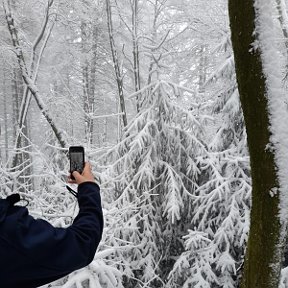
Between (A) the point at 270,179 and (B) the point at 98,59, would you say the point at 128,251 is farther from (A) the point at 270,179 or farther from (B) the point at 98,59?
(B) the point at 98,59

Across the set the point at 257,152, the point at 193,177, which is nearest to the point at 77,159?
the point at 257,152

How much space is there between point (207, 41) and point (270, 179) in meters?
12.3

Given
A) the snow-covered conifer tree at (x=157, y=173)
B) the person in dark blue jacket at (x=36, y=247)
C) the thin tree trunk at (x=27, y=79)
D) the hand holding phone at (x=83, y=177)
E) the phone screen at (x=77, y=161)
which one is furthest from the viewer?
the thin tree trunk at (x=27, y=79)

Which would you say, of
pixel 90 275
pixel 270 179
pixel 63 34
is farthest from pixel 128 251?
pixel 63 34

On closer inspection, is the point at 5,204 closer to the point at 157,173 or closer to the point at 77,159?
the point at 77,159

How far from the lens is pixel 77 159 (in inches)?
84.7

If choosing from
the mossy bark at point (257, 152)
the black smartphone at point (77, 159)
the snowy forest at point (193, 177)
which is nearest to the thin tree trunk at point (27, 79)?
the snowy forest at point (193, 177)

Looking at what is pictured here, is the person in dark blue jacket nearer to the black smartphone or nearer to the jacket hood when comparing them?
the jacket hood

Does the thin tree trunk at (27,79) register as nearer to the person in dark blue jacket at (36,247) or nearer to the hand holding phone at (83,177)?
the hand holding phone at (83,177)

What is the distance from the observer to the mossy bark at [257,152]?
262cm

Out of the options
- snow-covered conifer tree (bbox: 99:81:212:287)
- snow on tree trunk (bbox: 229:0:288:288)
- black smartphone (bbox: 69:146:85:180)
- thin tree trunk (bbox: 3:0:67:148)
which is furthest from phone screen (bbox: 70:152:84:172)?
thin tree trunk (bbox: 3:0:67:148)

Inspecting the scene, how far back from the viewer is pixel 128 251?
6855 millimetres

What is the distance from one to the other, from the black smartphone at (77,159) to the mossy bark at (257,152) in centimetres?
129

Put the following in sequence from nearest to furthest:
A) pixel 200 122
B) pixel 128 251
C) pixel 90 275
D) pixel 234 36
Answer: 1. pixel 234 36
2. pixel 90 275
3. pixel 128 251
4. pixel 200 122
